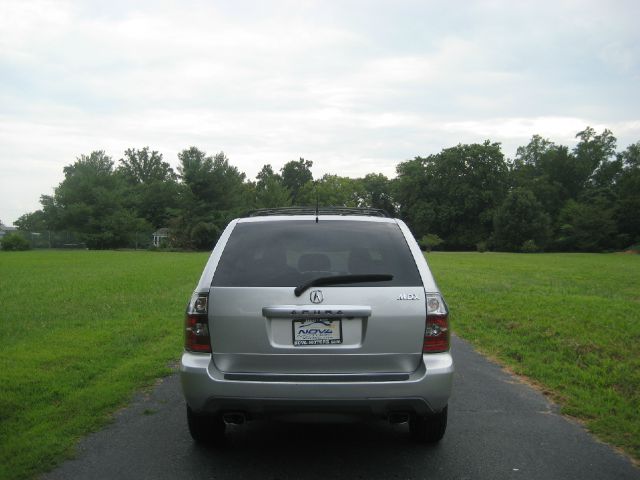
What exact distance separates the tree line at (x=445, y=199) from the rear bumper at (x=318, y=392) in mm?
54152

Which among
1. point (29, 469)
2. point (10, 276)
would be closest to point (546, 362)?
point (29, 469)

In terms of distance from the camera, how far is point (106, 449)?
446 cm

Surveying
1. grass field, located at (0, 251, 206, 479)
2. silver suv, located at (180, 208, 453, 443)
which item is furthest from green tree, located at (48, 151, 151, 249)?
silver suv, located at (180, 208, 453, 443)

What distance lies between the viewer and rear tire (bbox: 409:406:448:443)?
4.50 metres

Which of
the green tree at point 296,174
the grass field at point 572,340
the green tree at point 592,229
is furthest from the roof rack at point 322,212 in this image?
the green tree at point 296,174

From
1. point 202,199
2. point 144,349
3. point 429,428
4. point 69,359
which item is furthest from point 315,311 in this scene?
point 202,199

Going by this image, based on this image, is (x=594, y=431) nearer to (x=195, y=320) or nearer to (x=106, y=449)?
(x=195, y=320)

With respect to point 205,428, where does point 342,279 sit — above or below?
above

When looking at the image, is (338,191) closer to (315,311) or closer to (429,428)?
(429,428)

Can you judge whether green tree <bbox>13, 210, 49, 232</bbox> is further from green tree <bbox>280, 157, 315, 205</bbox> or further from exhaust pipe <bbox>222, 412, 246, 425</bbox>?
exhaust pipe <bbox>222, 412, 246, 425</bbox>

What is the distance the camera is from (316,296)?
3.91 metres

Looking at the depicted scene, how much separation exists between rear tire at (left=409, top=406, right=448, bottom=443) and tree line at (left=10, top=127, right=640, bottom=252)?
175 ft

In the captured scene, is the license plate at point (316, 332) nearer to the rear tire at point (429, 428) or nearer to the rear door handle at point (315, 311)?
the rear door handle at point (315, 311)

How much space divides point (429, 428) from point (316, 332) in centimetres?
133
